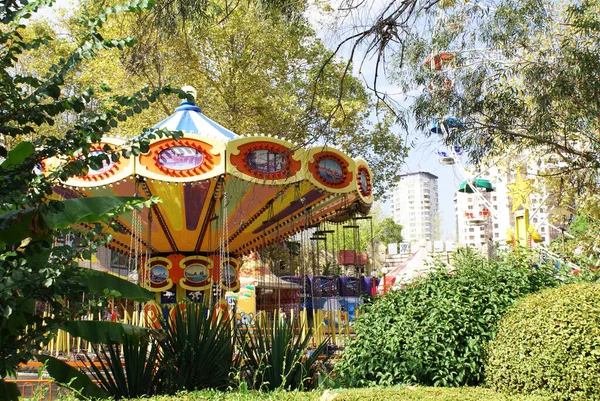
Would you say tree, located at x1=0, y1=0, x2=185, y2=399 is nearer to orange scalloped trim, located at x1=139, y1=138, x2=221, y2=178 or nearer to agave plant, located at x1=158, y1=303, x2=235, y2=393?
agave plant, located at x1=158, y1=303, x2=235, y2=393

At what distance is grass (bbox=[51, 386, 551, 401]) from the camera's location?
472 centimetres

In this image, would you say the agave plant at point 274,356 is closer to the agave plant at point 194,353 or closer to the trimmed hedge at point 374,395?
the agave plant at point 194,353

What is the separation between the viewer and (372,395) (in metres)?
5.27

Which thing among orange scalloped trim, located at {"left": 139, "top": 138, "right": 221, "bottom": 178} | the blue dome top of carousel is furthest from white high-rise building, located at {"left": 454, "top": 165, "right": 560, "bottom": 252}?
orange scalloped trim, located at {"left": 139, "top": 138, "right": 221, "bottom": 178}

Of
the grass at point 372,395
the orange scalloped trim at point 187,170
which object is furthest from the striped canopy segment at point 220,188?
the grass at point 372,395

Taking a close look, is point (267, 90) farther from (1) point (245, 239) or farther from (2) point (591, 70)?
(2) point (591, 70)

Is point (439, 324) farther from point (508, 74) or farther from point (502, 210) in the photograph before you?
point (502, 210)

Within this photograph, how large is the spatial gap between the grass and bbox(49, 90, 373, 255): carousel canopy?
3.33 meters

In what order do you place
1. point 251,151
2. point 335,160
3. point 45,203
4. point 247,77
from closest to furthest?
point 45,203, point 251,151, point 335,160, point 247,77

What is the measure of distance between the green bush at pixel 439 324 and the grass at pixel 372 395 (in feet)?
1.38

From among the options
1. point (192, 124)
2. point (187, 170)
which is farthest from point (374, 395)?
point (192, 124)

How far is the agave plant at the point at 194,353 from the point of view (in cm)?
559

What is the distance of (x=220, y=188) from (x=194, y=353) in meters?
5.96

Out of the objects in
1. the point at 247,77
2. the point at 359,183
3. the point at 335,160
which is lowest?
the point at 359,183
